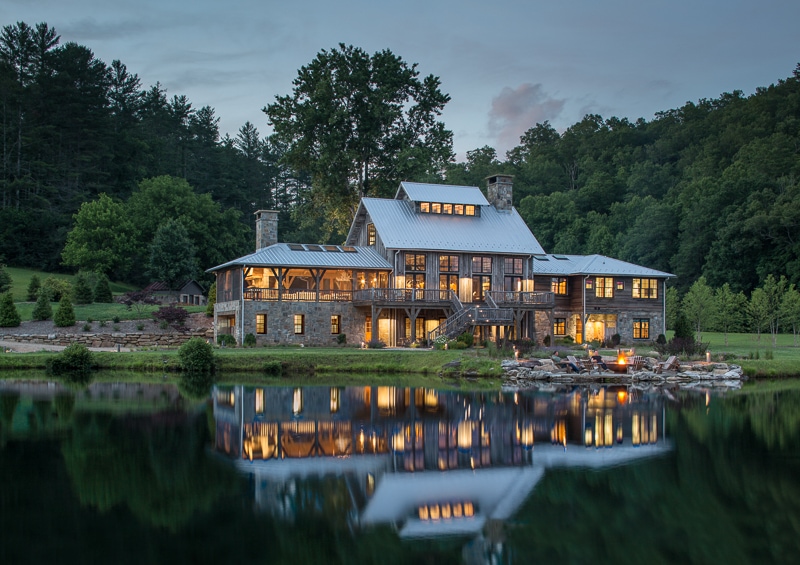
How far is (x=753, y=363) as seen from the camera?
37094 mm

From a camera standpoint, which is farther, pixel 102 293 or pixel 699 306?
pixel 102 293

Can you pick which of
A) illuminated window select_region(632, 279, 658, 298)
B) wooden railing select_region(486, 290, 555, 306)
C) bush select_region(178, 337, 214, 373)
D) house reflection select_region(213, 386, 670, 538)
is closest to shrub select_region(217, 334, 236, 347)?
bush select_region(178, 337, 214, 373)

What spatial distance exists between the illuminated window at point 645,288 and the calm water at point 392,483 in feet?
85.4

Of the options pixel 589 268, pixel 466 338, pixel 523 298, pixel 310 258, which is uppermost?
pixel 310 258

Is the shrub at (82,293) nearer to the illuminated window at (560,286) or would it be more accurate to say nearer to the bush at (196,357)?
the bush at (196,357)

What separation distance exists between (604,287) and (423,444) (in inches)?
1322

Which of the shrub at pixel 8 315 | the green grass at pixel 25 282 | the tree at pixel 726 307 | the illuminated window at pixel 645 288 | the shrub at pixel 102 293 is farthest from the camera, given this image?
the green grass at pixel 25 282

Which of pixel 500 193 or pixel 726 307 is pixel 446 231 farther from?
pixel 726 307

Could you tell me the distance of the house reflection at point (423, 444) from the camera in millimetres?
13672

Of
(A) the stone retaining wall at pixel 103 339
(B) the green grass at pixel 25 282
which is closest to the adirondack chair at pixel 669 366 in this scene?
(A) the stone retaining wall at pixel 103 339

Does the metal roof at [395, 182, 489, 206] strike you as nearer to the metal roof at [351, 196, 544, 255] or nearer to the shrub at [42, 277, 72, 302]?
the metal roof at [351, 196, 544, 255]

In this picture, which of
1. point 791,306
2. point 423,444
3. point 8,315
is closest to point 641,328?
point 791,306

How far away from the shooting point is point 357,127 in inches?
2301

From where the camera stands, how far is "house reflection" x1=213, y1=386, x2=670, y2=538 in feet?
44.9
